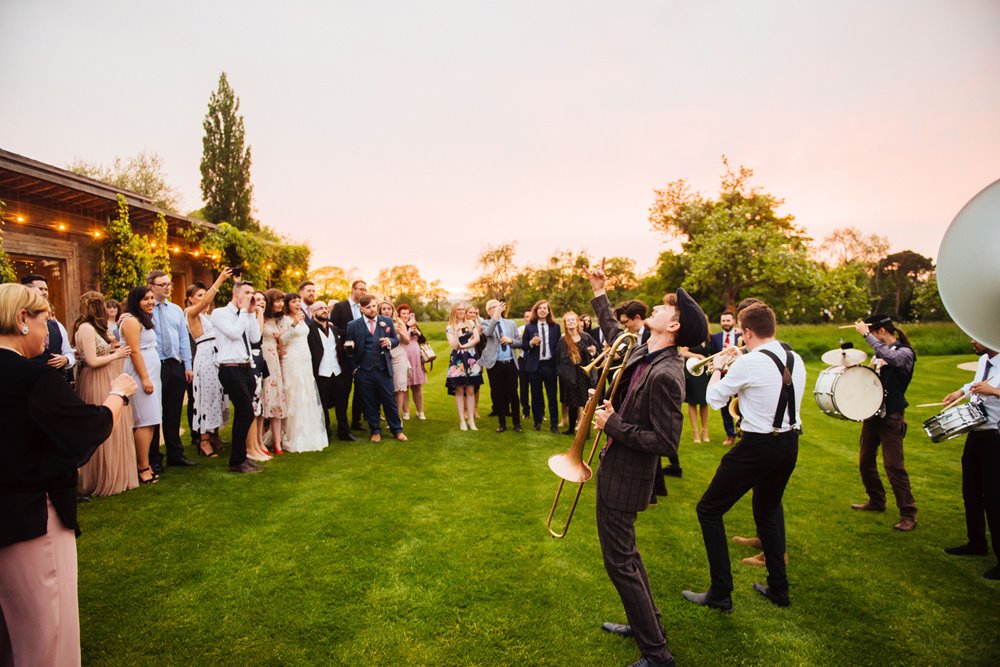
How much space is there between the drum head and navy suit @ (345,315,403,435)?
625 centimetres

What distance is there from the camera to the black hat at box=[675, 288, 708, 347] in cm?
269

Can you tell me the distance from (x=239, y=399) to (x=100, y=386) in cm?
140

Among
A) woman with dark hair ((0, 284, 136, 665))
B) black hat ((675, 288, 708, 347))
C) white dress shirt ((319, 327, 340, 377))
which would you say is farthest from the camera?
white dress shirt ((319, 327, 340, 377))

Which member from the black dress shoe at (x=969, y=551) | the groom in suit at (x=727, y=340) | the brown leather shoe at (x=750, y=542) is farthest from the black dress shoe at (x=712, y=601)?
the groom in suit at (x=727, y=340)

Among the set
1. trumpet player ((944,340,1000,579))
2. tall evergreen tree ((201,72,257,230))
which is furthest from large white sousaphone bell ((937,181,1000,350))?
tall evergreen tree ((201,72,257,230))

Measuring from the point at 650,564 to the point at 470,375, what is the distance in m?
5.20

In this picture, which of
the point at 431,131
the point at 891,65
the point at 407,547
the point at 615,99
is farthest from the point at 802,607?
the point at 431,131

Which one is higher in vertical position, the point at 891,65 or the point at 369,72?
the point at 369,72

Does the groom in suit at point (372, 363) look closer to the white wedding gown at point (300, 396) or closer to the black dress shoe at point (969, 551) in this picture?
the white wedding gown at point (300, 396)

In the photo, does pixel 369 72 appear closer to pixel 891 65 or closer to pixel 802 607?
pixel 891 65

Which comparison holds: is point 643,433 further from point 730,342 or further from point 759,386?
point 730,342

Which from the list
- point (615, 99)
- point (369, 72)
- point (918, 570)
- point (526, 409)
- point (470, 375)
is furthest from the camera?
point (369, 72)

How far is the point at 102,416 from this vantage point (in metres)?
2.10

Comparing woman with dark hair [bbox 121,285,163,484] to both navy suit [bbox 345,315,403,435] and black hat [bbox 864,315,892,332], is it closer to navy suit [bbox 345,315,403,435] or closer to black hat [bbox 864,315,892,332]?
navy suit [bbox 345,315,403,435]
